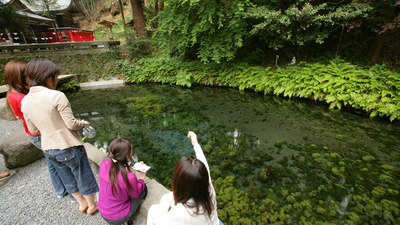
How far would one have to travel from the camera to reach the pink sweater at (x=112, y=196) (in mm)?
2033

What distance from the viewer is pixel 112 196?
2066mm

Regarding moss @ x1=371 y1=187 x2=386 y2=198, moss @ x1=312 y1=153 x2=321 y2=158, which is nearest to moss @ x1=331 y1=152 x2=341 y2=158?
moss @ x1=312 y1=153 x2=321 y2=158

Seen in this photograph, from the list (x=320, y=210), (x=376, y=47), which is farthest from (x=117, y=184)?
(x=376, y=47)

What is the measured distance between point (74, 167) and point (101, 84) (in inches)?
514

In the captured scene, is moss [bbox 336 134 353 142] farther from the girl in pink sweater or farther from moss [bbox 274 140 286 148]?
the girl in pink sweater

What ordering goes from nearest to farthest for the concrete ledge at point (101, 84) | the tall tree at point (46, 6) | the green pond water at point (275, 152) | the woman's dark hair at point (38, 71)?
the woman's dark hair at point (38, 71) < the green pond water at point (275, 152) < the concrete ledge at point (101, 84) < the tall tree at point (46, 6)

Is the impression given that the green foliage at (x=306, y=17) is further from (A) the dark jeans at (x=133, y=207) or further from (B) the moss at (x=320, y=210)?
(A) the dark jeans at (x=133, y=207)

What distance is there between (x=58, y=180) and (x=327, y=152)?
592 cm

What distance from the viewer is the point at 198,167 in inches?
52.5

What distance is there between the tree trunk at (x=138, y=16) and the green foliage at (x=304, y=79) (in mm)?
3738

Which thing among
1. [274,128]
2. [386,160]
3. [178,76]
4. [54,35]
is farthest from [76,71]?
[386,160]

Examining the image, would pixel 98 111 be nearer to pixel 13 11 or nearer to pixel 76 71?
pixel 76 71

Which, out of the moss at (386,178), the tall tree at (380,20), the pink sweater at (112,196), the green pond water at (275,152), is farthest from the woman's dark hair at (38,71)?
the tall tree at (380,20)

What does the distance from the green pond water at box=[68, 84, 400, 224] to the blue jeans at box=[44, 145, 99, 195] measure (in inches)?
71.3
